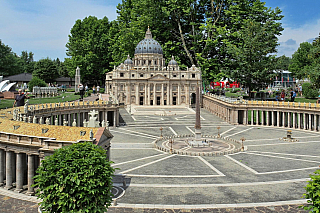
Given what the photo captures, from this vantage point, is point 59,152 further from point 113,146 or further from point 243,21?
point 243,21

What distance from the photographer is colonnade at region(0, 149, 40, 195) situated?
31.5m

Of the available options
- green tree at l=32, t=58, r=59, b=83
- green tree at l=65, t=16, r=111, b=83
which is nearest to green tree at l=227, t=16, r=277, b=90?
green tree at l=65, t=16, r=111, b=83

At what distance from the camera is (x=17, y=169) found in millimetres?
32281

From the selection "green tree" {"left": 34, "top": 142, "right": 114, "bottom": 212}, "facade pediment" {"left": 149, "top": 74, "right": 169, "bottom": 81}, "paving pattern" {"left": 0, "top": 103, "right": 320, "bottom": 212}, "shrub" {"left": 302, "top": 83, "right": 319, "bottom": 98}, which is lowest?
"paving pattern" {"left": 0, "top": 103, "right": 320, "bottom": 212}

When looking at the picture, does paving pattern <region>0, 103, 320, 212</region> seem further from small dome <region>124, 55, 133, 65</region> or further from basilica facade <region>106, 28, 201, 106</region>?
small dome <region>124, 55, 133, 65</region>

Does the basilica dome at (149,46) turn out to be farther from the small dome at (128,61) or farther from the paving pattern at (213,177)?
the paving pattern at (213,177)

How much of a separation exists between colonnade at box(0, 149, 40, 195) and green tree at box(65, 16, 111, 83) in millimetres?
90585

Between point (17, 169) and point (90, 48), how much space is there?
9697cm

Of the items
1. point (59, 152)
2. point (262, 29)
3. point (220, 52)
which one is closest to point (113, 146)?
point (59, 152)

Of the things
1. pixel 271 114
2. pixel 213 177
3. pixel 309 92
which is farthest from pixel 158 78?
pixel 213 177

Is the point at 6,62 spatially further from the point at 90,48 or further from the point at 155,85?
the point at 155,85

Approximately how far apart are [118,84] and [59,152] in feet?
258

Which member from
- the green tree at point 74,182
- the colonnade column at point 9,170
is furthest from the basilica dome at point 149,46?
the green tree at point 74,182

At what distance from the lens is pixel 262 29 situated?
3265 inches
